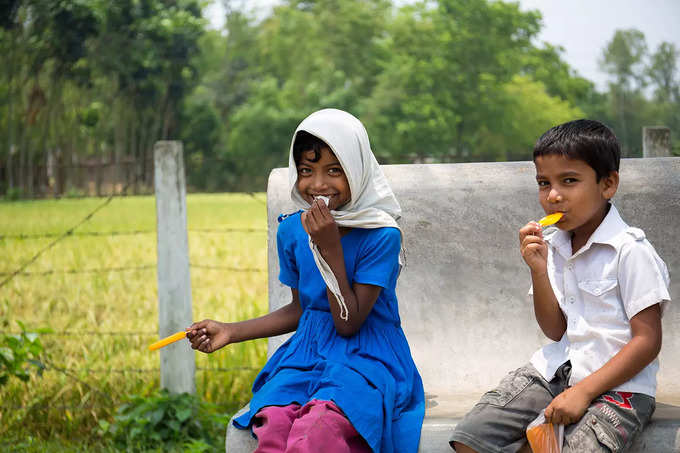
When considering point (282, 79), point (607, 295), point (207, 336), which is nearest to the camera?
point (607, 295)

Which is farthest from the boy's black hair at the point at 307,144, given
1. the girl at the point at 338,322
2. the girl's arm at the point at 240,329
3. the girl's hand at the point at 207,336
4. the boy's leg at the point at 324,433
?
the boy's leg at the point at 324,433

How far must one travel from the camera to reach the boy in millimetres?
2074

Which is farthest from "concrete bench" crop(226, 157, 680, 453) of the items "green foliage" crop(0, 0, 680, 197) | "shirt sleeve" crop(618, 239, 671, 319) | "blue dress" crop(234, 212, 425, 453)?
"green foliage" crop(0, 0, 680, 197)

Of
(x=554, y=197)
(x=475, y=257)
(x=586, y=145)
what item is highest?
(x=586, y=145)

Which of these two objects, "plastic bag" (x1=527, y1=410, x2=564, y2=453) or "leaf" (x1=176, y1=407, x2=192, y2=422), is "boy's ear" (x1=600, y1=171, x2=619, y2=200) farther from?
"leaf" (x1=176, y1=407, x2=192, y2=422)

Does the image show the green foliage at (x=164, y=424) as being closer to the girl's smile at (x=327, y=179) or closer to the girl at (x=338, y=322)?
the girl at (x=338, y=322)

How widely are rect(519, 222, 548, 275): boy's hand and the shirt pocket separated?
0.46 ft

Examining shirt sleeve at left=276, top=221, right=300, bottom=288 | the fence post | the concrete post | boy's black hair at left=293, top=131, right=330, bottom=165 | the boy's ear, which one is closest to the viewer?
the boy's ear

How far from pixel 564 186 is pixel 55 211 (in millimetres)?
7688

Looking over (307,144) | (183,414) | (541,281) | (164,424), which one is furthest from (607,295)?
(164,424)

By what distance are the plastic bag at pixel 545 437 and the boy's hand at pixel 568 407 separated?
0.8 inches

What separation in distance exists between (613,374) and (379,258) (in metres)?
0.75

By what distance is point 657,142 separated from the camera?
348 centimetres

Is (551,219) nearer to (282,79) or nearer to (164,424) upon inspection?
(164,424)
